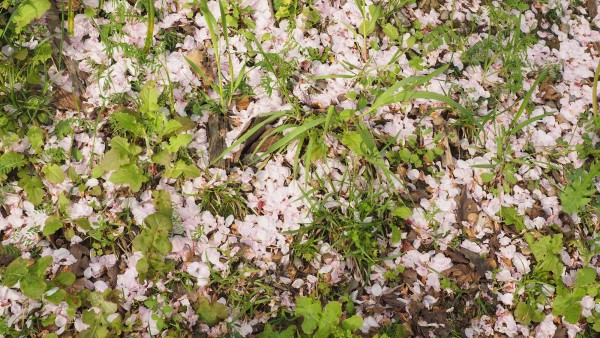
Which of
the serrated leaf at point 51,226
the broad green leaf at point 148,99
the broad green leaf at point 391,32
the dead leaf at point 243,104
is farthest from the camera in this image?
the broad green leaf at point 391,32

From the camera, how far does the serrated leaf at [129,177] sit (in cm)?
249

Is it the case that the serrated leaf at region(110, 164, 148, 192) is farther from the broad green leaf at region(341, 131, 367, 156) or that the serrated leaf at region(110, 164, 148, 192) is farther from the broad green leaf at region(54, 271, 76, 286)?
the broad green leaf at region(341, 131, 367, 156)

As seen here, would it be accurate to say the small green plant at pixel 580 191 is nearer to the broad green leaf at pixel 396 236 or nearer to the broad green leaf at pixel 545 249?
the broad green leaf at pixel 545 249

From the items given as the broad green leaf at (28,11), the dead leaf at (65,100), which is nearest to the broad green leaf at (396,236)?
the dead leaf at (65,100)

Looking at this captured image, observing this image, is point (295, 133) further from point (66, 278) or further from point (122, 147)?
point (66, 278)

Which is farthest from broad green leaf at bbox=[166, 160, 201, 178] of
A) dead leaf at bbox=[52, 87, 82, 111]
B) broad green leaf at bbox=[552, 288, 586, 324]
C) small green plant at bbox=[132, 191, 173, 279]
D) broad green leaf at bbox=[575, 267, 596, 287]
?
broad green leaf at bbox=[575, 267, 596, 287]

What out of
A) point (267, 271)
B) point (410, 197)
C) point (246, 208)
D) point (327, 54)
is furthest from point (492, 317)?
point (327, 54)

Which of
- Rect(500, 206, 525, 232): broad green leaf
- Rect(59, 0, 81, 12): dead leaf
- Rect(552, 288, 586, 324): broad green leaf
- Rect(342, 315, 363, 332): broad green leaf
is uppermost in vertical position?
Rect(59, 0, 81, 12): dead leaf

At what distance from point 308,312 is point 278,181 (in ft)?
2.41

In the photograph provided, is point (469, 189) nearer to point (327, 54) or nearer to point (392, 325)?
point (392, 325)

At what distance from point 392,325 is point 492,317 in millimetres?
546

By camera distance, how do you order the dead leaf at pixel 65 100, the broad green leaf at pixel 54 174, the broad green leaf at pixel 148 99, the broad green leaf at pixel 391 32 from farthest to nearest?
the broad green leaf at pixel 391 32, the dead leaf at pixel 65 100, the broad green leaf at pixel 148 99, the broad green leaf at pixel 54 174

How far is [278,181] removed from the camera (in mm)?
2773

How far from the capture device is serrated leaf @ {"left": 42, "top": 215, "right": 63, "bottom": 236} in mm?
2418
